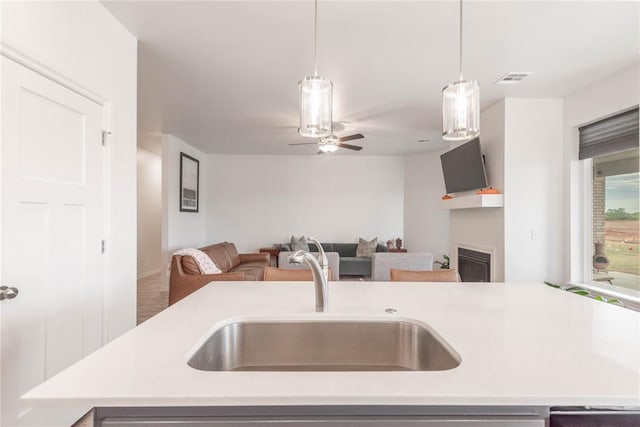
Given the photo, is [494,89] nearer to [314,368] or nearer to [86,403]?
[314,368]

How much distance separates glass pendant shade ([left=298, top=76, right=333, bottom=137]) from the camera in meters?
1.48

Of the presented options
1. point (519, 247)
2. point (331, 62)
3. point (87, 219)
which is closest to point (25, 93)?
point (87, 219)

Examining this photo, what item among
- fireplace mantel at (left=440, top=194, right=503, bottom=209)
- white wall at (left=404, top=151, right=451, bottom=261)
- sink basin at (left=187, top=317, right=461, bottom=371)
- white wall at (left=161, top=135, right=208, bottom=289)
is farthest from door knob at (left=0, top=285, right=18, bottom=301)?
white wall at (left=404, top=151, right=451, bottom=261)

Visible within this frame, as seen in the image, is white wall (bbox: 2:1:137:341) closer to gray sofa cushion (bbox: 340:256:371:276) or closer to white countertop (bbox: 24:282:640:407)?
white countertop (bbox: 24:282:640:407)

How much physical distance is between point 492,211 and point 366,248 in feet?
9.32

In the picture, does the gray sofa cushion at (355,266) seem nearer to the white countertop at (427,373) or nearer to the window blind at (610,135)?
the window blind at (610,135)

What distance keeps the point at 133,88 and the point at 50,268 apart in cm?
138

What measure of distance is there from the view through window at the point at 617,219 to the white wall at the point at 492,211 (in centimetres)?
87

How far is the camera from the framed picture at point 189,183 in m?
5.52

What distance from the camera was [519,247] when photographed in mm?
3525

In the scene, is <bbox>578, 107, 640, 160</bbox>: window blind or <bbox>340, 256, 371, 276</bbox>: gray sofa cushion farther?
<bbox>340, 256, 371, 276</bbox>: gray sofa cushion

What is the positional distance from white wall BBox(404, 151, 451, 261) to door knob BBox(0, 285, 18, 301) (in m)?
6.05

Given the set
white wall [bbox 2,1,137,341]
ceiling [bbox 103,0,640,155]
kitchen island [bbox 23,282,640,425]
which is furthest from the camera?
ceiling [bbox 103,0,640,155]

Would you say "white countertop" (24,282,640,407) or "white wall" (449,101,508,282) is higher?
"white wall" (449,101,508,282)
